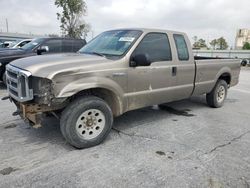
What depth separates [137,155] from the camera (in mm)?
3811

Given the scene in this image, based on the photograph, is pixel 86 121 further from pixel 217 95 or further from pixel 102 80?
pixel 217 95

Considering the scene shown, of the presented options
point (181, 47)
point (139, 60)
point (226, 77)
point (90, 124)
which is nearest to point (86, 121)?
point (90, 124)

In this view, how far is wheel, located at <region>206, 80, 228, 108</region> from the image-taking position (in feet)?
22.1

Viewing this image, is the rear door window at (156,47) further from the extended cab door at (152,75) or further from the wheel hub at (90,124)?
the wheel hub at (90,124)

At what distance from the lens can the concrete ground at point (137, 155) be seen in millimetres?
3141

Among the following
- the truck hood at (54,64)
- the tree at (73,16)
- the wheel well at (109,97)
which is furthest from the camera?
the tree at (73,16)

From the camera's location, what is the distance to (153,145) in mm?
4203

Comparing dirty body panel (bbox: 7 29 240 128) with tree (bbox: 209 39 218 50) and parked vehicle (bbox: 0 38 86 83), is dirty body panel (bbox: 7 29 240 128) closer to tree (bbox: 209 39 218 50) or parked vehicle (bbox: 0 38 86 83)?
parked vehicle (bbox: 0 38 86 83)

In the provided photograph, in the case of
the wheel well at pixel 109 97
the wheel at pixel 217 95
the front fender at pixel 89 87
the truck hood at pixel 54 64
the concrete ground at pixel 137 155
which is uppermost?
A: the truck hood at pixel 54 64

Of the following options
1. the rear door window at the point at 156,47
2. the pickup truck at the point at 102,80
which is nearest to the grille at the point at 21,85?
the pickup truck at the point at 102,80

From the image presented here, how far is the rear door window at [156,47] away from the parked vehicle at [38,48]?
15.6 feet

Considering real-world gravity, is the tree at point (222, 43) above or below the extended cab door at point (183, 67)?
above

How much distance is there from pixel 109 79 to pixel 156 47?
1375 mm

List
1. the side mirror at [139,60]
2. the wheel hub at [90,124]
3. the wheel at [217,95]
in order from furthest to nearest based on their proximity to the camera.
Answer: the wheel at [217,95] → the side mirror at [139,60] → the wheel hub at [90,124]
